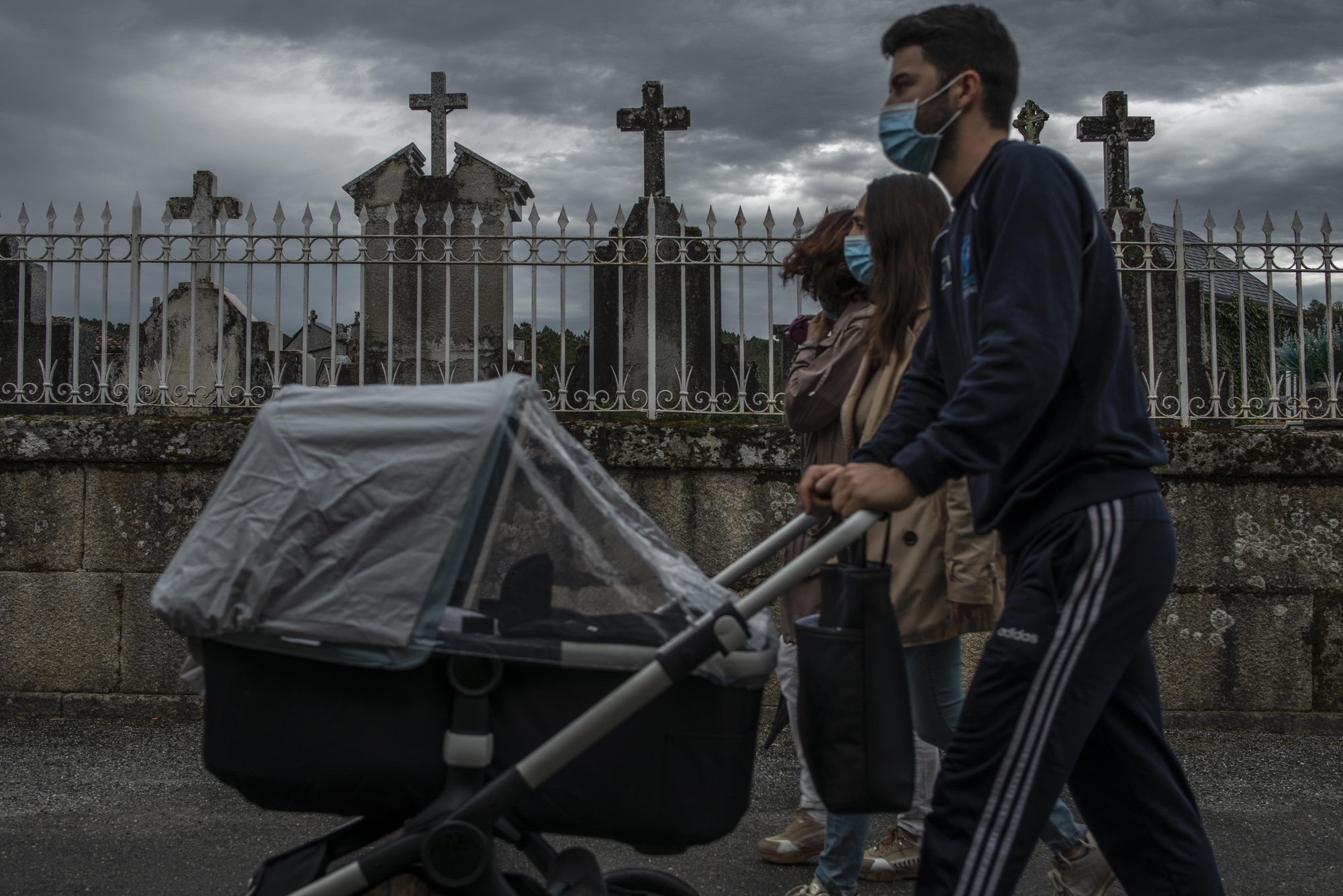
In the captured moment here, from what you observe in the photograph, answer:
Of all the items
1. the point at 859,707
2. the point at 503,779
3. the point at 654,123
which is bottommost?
the point at 503,779

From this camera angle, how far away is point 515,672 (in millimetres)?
1909

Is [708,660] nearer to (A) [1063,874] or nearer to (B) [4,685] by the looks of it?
(A) [1063,874]

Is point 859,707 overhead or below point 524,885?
overhead

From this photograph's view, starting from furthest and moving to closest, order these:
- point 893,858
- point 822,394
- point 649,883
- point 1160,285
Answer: point 1160,285, point 893,858, point 822,394, point 649,883

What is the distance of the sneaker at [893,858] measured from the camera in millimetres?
3102

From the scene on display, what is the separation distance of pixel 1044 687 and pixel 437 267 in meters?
5.58

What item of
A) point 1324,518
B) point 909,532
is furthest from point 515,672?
point 1324,518

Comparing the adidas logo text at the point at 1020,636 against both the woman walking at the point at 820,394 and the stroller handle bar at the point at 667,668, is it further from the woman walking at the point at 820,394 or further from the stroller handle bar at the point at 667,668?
the woman walking at the point at 820,394

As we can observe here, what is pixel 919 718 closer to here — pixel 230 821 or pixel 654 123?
pixel 230 821

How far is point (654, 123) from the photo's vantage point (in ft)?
23.7

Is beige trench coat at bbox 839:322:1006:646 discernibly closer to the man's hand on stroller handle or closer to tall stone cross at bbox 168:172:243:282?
the man's hand on stroller handle

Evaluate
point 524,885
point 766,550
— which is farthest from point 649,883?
point 766,550

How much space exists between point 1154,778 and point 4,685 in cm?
499

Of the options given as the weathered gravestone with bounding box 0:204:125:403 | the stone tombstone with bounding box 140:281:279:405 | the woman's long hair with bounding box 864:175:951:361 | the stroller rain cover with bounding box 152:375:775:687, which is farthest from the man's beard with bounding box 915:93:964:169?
the weathered gravestone with bounding box 0:204:125:403
